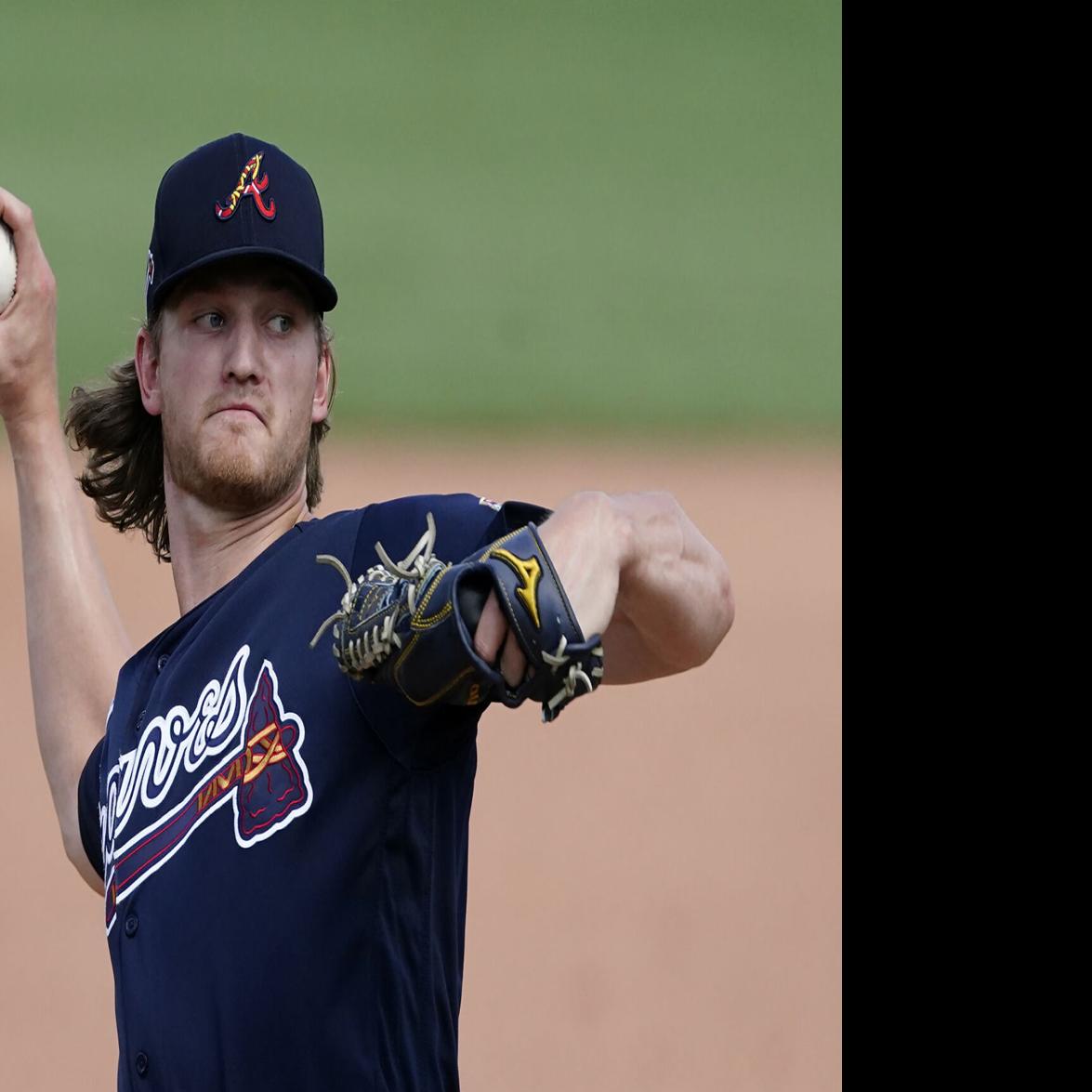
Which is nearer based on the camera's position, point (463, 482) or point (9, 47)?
point (463, 482)

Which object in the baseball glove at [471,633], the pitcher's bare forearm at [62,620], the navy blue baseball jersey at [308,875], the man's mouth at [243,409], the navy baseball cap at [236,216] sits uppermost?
the navy baseball cap at [236,216]

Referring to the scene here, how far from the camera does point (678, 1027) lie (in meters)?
4.88

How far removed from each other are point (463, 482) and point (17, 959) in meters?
3.42

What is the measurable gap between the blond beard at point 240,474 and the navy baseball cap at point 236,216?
0.22m

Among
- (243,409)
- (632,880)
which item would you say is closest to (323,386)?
(243,409)

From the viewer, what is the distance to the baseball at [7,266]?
2.60 metres

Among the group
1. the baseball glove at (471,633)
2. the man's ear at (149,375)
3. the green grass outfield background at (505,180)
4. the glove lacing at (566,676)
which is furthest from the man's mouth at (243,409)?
the green grass outfield background at (505,180)

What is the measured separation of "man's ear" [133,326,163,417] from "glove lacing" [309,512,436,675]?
899mm

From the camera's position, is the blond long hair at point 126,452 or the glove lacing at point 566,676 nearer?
the glove lacing at point 566,676

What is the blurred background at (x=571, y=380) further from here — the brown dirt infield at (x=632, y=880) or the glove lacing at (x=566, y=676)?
the glove lacing at (x=566, y=676)
